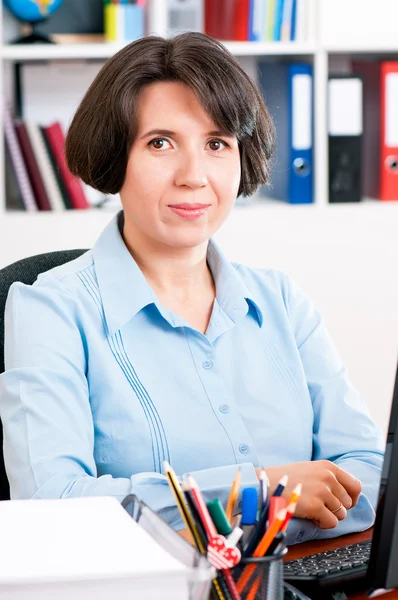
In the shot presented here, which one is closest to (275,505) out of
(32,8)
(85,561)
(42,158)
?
(85,561)

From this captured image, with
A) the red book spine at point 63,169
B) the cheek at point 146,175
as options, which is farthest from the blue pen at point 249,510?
the red book spine at point 63,169

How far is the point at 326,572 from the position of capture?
0.97 metres

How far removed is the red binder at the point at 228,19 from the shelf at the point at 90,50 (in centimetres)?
6

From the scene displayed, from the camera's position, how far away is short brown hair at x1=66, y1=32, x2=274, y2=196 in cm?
137

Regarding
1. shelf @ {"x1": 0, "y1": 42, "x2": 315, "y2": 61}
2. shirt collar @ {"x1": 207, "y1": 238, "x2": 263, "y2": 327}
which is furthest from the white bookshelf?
shirt collar @ {"x1": 207, "y1": 238, "x2": 263, "y2": 327}

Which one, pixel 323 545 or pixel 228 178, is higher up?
pixel 228 178

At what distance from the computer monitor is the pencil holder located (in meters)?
0.08

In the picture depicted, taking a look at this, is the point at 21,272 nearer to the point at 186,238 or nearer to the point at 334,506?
the point at 186,238

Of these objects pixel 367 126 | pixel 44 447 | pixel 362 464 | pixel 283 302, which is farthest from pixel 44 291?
pixel 367 126

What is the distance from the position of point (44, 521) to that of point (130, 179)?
0.71 metres

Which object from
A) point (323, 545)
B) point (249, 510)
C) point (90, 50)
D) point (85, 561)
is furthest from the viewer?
point (90, 50)

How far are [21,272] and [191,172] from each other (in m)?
0.35

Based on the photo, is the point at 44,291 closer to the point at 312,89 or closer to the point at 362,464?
the point at 362,464

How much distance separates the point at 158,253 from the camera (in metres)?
1.43
